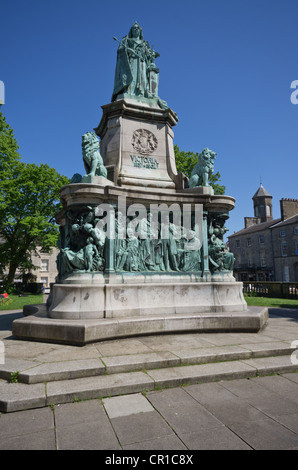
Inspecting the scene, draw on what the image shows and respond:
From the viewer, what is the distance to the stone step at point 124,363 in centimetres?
410

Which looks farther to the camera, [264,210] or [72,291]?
[264,210]

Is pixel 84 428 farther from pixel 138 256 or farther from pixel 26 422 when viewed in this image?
pixel 138 256

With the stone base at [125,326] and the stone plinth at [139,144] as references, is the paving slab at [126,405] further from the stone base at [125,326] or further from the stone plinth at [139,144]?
the stone plinth at [139,144]

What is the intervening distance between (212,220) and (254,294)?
1863 centimetres

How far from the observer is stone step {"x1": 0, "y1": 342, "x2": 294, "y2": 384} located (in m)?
4.10

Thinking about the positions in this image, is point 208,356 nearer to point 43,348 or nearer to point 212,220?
point 43,348

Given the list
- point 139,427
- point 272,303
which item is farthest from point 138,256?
point 272,303

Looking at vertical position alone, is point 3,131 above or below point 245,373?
above

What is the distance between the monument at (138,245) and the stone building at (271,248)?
157 feet

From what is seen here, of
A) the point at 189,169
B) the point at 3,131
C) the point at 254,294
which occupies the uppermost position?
the point at 3,131

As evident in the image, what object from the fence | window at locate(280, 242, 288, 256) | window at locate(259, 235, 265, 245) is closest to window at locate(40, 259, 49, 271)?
the fence

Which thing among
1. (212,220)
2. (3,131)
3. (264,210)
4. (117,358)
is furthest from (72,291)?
(264,210)

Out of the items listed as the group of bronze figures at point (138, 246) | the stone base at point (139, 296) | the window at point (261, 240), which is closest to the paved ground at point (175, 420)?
the stone base at point (139, 296)
